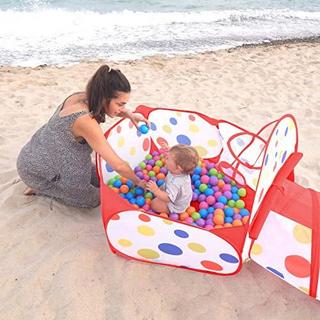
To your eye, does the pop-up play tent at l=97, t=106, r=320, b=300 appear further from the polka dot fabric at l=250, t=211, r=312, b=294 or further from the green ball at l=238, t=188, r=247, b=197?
the green ball at l=238, t=188, r=247, b=197

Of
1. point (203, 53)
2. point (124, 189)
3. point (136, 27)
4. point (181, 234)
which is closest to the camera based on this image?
point (181, 234)

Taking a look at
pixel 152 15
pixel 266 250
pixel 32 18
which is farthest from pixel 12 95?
pixel 152 15

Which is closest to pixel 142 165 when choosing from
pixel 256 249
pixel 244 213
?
pixel 244 213

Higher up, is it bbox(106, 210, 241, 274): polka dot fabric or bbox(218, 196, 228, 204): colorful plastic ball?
bbox(106, 210, 241, 274): polka dot fabric

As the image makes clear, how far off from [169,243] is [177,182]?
16.7 inches

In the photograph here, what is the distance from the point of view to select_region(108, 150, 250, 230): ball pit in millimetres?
2420

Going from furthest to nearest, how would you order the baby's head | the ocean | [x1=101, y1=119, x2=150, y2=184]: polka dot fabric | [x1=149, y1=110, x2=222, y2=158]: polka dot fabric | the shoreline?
the ocean
the shoreline
[x1=149, y1=110, x2=222, y2=158]: polka dot fabric
[x1=101, y1=119, x2=150, y2=184]: polka dot fabric
the baby's head

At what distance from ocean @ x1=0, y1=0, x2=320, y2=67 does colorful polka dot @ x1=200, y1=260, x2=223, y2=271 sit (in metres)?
4.60

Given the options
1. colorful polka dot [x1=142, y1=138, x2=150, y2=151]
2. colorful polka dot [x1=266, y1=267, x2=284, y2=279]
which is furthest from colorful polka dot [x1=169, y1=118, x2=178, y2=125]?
colorful polka dot [x1=266, y1=267, x2=284, y2=279]

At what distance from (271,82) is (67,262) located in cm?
371

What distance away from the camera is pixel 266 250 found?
1.98 m

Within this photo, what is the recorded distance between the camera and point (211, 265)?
1.99m

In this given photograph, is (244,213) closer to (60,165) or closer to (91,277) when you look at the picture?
(91,277)

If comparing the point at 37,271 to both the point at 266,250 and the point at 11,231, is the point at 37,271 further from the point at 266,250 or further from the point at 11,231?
the point at 266,250
